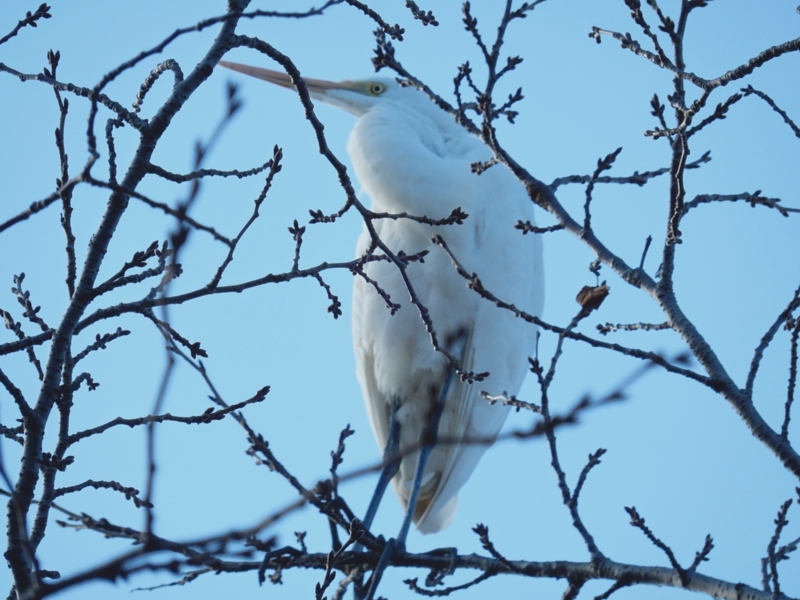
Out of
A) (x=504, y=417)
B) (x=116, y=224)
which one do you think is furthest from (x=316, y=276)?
(x=504, y=417)

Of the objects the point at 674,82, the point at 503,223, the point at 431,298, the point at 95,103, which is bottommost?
the point at 95,103

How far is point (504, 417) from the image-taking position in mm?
4520

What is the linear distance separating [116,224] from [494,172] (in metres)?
3.22

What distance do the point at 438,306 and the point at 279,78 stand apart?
2.29 metres

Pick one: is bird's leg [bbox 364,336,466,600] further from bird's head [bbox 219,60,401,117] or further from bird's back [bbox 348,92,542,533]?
bird's head [bbox 219,60,401,117]

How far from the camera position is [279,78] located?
5.75 metres

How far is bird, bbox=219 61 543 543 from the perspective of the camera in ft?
14.1

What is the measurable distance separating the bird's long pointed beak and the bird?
0.96m

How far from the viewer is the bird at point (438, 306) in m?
4.30

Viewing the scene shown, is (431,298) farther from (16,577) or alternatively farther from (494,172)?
(16,577)

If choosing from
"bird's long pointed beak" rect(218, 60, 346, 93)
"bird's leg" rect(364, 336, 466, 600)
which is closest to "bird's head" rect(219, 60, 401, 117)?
"bird's long pointed beak" rect(218, 60, 346, 93)

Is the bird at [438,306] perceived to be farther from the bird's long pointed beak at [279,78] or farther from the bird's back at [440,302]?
the bird's long pointed beak at [279,78]

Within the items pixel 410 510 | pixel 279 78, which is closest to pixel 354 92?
pixel 279 78

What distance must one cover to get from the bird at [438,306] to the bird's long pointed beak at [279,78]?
3.15ft
